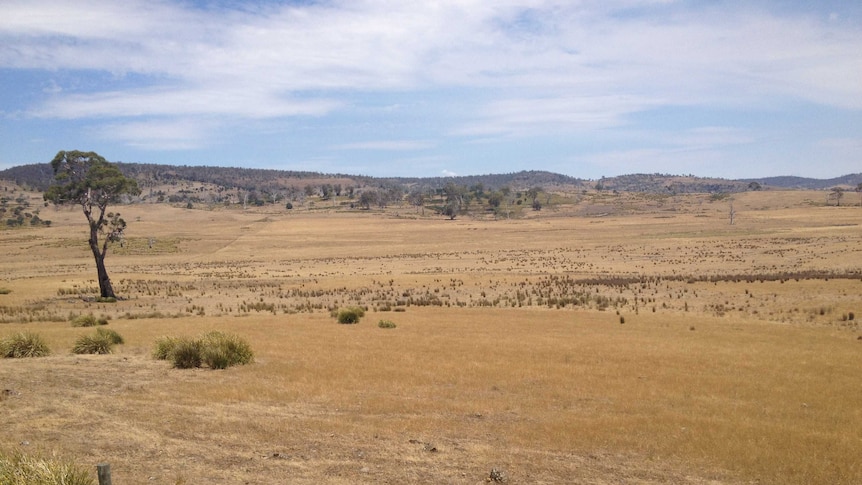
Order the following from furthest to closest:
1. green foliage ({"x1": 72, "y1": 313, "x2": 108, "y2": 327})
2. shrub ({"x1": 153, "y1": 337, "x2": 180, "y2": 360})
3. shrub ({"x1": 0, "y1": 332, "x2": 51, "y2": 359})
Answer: green foliage ({"x1": 72, "y1": 313, "x2": 108, "y2": 327}) < shrub ({"x1": 153, "y1": 337, "x2": 180, "y2": 360}) < shrub ({"x1": 0, "y1": 332, "x2": 51, "y2": 359})

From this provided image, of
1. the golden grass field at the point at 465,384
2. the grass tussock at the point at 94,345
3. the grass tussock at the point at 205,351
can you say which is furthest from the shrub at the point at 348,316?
the grass tussock at the point at 94,345

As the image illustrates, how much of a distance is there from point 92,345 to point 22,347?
1.86 m

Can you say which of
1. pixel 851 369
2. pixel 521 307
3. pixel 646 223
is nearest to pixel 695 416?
pixel 851 369

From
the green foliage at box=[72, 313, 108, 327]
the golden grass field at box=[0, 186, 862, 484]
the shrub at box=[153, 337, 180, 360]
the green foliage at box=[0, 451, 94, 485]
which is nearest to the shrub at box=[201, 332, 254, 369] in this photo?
the golden grass field at box=[0, 186, 862, 484]

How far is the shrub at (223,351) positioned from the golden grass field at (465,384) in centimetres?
56

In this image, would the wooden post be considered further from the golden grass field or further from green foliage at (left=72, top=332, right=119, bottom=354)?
green foliage at (left=72, top=332, right=119, bottom=354)

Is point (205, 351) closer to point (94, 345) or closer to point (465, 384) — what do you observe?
point (94, 345)

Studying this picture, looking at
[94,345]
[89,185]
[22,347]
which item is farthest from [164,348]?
[89,185]

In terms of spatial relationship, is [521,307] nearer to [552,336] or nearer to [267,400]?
[552,336]

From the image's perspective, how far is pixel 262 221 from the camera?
153125 mm

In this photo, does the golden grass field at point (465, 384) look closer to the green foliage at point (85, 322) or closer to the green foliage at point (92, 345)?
the green foliage at point (92, 345)

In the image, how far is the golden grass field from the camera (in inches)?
410

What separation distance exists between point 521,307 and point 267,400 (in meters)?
26.1

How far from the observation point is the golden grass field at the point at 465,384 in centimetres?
1041
